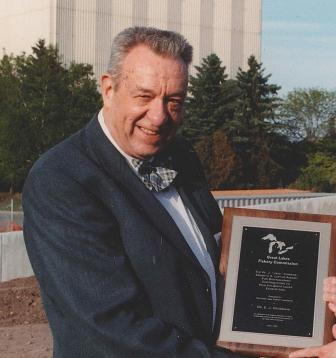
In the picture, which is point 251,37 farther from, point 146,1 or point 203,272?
point 203,272

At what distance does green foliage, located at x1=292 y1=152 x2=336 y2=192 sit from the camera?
51.0m

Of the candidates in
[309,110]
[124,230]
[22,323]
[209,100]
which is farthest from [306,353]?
[309,110]

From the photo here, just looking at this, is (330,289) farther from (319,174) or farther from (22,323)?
(319,174)

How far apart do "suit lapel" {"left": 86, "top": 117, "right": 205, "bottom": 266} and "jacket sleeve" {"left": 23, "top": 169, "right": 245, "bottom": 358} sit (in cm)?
12

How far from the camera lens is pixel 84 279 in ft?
9.04

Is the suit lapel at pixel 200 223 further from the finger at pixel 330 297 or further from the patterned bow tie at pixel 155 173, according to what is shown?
the finger at pixel 330 297

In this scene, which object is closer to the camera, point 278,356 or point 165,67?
point 165,67

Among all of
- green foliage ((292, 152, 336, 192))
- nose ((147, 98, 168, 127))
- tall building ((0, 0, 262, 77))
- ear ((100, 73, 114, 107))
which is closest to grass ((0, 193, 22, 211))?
tall building ((0, 0, 262, 77))

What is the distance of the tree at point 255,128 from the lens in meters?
52.6

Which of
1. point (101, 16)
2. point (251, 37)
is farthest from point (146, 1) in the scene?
point (251, 37)

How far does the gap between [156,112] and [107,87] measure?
0.18 m

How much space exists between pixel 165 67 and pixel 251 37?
62.2 m

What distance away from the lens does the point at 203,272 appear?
3.00 metres

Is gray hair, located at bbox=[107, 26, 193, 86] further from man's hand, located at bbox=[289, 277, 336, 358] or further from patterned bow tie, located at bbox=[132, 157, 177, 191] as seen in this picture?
man's hand, located at bbox=[289, 277, 336, 358]
